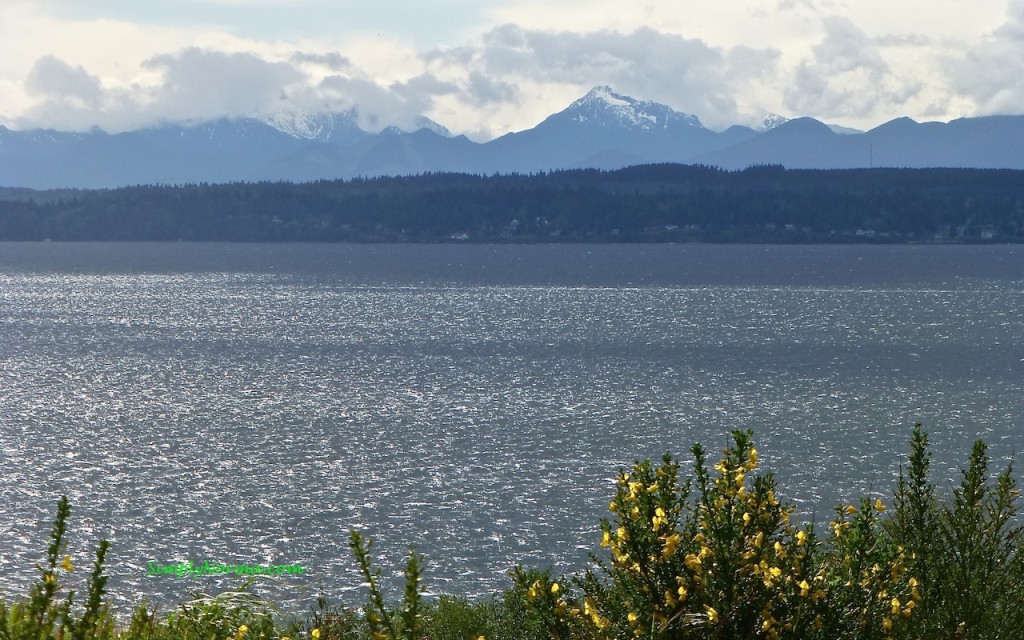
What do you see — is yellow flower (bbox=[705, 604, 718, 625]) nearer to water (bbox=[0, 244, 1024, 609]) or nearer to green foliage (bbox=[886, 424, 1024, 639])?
green foliage (bbox=[886, 424, 1024, 639])

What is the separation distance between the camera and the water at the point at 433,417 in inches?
1446

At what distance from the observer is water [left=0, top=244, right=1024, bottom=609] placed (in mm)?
36719

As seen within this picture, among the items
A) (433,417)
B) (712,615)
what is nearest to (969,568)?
(712,615)

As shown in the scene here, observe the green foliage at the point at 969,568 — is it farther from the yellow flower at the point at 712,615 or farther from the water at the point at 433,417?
the water at the point at 433,417

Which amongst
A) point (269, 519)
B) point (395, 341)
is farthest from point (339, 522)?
point (395, 341)

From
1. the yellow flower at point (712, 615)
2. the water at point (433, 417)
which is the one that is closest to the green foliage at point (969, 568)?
the yellow flower at point (712, 615)

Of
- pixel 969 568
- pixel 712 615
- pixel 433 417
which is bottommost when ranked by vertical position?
pixel 433 417

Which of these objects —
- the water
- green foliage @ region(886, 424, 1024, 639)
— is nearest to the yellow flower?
green foliage @ region(886, 424, 1024, 639)

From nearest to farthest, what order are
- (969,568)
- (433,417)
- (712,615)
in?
(712,615) → (969,568) → (433,417)

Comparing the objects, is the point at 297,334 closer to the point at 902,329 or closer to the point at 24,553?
the point at 902,329

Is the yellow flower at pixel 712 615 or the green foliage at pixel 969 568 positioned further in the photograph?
the green foliage at pixel 969 568

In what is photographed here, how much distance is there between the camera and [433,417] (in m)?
58.6

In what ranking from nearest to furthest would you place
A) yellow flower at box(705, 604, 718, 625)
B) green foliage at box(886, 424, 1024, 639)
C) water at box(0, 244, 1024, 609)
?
1. yellow flower at box(705, 604, 718, 625)
2. green foliage at box(886, 424, 1024, 639)
3. water at box(0, 244, 1024, 609)

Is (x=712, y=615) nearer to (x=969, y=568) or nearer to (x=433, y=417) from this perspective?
(x=969, y=568)
